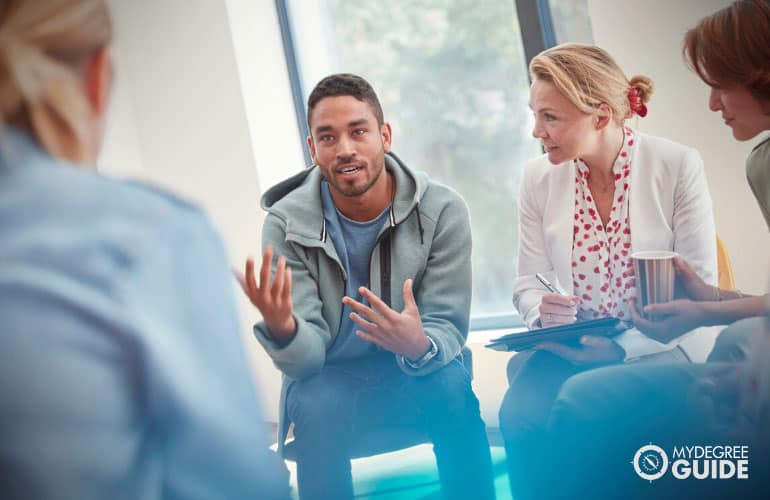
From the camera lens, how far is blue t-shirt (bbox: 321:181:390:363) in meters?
1.07

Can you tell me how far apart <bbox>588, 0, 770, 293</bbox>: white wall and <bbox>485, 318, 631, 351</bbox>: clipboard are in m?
0.22

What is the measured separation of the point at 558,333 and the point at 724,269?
0.28 m

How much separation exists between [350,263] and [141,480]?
0.62 meters

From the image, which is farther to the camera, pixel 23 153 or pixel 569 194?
pixel 569 194

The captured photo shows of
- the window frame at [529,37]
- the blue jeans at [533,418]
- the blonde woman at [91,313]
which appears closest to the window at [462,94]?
the window frame at [529,37]

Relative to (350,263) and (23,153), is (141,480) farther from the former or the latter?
(350,263)

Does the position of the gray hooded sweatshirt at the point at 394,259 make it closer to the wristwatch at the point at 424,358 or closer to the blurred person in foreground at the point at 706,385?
the wristwatch at the point at 424,358

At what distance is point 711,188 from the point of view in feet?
3.64

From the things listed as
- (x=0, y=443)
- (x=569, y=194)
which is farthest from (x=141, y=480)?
(x=569, y=194)

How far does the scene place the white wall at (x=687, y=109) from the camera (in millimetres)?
1074

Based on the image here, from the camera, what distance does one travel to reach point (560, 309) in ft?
3.78

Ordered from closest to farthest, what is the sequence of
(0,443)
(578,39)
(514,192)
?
1. (0,443)
2. (578,39)
3. (514,192)

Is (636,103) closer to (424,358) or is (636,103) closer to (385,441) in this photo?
(424,358)

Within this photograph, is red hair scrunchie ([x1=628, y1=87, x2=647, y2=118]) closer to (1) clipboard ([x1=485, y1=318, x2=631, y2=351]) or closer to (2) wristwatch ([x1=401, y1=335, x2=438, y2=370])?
(1) clipboard ([x1=485, y1=318, x2=631, y2=351])
